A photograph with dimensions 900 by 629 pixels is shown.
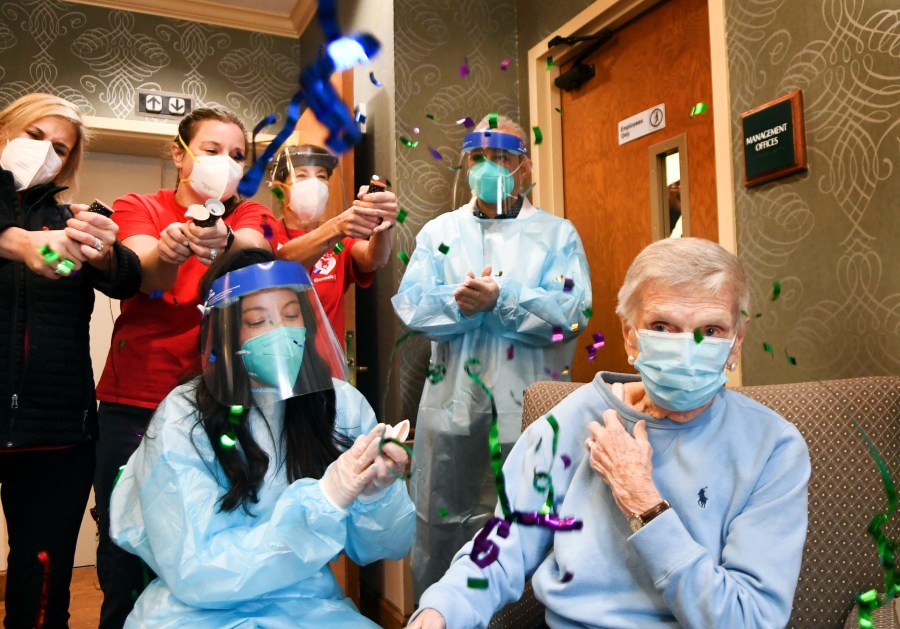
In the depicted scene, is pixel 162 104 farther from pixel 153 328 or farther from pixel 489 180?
pixel 153 328

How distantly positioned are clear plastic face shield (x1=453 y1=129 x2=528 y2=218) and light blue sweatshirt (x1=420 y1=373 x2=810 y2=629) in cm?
109

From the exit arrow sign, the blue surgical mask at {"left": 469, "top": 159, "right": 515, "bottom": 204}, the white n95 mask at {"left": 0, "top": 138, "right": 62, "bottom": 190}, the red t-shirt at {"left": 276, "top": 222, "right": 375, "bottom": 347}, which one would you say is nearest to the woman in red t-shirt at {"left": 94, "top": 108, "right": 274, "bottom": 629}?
the white n95 mask at {"left": 0, "top": 138, "right": 62, "bottom": 190}

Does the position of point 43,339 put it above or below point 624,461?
above

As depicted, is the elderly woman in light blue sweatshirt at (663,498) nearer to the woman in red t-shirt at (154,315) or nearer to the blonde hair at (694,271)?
the blonde hair at (694,271)

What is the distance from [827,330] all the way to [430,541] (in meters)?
1.33

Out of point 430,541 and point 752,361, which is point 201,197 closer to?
point 430,541

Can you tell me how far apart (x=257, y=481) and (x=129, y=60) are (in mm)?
3284

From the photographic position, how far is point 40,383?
169 centimetres

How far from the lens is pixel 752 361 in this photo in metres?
2.17

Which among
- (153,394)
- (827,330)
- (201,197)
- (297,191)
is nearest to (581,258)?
(827,330)

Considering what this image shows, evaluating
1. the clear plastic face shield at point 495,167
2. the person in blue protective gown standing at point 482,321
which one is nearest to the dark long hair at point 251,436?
the person in blue protective gown standing at point 482,321

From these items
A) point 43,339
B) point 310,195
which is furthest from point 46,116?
point 310,195

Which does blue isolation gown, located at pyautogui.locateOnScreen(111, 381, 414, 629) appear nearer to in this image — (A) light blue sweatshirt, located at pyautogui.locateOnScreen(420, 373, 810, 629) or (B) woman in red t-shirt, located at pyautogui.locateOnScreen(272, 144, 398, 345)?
(A) light blue sweatshirt, located at pyautogui.locateOnScreen(420, 373, 810, 629)

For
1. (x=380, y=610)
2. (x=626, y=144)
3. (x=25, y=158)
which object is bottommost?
(x=380, y=610)
